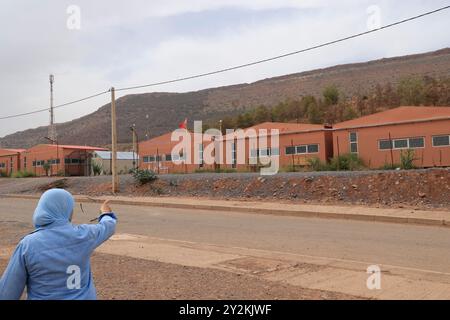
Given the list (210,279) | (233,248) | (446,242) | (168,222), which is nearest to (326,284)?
(210,279)

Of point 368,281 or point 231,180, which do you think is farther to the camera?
point 231,180

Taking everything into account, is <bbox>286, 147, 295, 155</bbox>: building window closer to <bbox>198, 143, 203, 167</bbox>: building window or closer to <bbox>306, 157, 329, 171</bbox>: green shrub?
<bbox>306, 157, 329, 171</bbox>: green shrub

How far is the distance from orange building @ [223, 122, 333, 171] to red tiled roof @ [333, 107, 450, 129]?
204 cm

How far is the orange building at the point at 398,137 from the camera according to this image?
30188mm

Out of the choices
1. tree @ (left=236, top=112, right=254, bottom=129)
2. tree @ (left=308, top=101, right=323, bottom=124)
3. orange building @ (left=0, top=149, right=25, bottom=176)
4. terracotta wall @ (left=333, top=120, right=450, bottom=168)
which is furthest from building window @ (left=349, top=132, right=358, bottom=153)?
orange building @ (left=0, top=149, right=25, bottom=176)

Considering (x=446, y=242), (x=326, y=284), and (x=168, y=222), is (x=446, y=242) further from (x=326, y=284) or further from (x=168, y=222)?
(x=168, y=222)

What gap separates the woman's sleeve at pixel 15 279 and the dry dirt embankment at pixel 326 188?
1585 cm

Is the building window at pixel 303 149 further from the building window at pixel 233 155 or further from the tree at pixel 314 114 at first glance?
the tree at pixel 314 114

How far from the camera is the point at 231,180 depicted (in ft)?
82.9

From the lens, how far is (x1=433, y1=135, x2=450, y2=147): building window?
29844 millimetres
